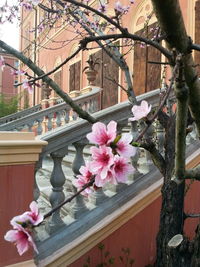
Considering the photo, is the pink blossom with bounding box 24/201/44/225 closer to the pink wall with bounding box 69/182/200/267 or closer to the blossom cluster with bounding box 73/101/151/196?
the blossom cluster with bounding box 73/101/151/196

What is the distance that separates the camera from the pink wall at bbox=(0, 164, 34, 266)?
6.51 ft

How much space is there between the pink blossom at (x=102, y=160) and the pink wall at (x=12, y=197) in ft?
4.20

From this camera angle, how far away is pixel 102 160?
87cm

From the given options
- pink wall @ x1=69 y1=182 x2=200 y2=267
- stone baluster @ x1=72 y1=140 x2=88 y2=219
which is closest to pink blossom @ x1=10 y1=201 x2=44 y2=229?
stone baluster @ x1=72 y1=140 x2=88 y2=219

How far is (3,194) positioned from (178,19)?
1.63 m

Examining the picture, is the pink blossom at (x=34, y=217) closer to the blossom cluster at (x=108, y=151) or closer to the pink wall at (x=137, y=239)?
the blossom cluster at (x=108, y=151)

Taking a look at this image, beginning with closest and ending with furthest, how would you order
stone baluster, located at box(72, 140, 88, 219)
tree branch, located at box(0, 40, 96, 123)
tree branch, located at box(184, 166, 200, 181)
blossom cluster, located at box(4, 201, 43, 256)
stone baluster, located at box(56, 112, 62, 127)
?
blossom cluster, located at box(4, 201, 43, 256)
tree branch, located at box(184, 166, 200, 181)
tree branch, located at box(0, 40, 96, 123)
stone baluster, located at box(72, 140, 88, 219)
stone baluster, located at box(56, 112, 62, 127)

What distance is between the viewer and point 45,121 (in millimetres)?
8156

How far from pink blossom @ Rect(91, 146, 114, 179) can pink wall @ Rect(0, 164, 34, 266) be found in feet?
4.20

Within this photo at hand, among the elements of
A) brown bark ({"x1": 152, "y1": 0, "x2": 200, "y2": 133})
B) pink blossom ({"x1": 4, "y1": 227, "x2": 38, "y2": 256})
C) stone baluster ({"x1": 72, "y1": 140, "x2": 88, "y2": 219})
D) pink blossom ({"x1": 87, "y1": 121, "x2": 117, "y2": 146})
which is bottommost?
stone baluster ({"x1": 72, "y1": 140, "x2": 88, "y2": 219})

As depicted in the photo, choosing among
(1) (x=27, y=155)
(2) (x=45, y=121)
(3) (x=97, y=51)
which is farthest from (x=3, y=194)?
(3) (x=97, y=51)

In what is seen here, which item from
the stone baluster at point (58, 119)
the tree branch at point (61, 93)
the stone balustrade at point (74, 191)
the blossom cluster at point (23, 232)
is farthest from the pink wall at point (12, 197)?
the stone baluster at point (58, 119)

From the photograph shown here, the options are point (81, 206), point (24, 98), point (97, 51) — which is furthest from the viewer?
point (24, 98)

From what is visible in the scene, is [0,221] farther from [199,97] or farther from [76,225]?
[199,97]
